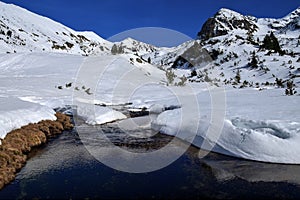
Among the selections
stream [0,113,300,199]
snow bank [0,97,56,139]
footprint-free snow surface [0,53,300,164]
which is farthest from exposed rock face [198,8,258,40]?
stream [0,113,300,199]

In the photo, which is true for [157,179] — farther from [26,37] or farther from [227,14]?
[227,14]

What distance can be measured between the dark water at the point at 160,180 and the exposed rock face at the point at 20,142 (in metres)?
0.34

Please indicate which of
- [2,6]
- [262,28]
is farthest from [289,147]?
[2,6]

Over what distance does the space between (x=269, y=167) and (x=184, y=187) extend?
11.5ft

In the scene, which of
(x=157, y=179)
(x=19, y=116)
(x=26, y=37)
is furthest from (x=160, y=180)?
(x=26, y=37)

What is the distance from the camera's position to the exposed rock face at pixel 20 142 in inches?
410

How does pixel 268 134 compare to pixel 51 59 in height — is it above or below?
below

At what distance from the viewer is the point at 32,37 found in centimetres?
6594

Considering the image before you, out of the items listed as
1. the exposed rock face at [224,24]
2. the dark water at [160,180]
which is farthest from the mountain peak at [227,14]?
the dark water at [160,180]

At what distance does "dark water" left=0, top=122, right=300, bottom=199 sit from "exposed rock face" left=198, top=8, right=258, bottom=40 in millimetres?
65213

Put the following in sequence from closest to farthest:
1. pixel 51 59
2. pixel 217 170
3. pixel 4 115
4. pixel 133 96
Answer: pixel 217 170 < pixel 4 115 < pixel 133 96 < pixel 51 59

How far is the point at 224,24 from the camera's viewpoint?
250 ft

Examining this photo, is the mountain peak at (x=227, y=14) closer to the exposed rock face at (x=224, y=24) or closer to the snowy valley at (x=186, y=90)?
the exposed rock face at (x=224, y=24)

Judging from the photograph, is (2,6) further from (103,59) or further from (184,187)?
(184,187)
